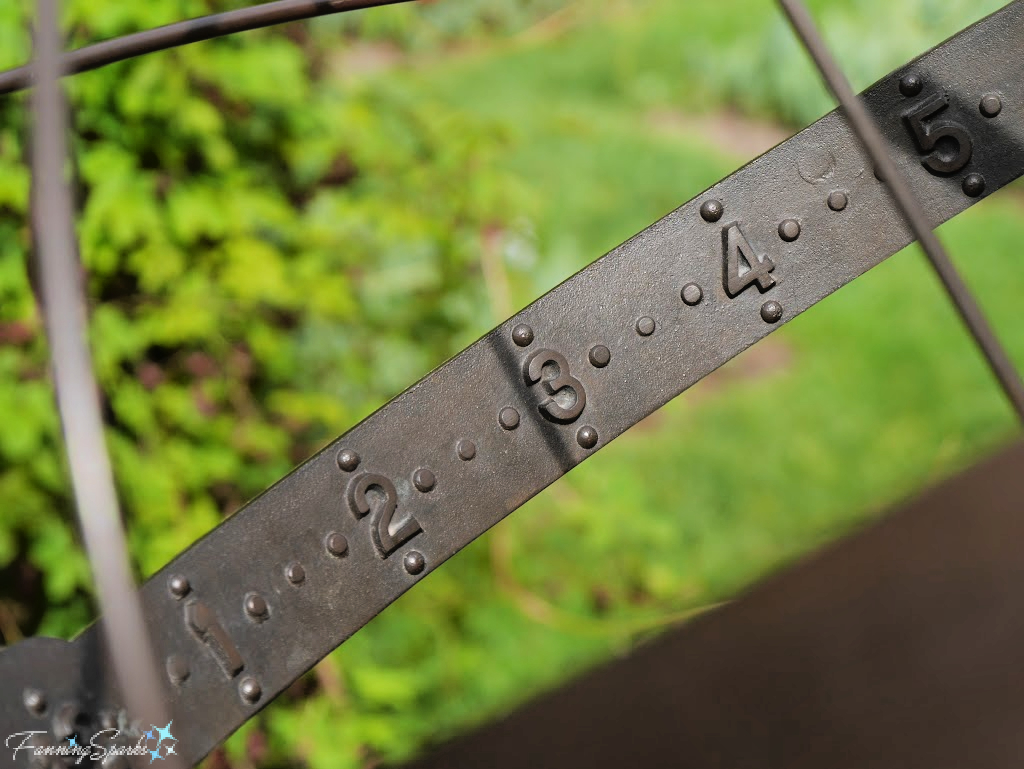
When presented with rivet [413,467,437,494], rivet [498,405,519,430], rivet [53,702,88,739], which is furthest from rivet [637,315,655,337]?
rivet [53,702,88,739]

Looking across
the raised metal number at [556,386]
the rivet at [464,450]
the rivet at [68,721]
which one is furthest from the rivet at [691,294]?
the rivet at [68,721]

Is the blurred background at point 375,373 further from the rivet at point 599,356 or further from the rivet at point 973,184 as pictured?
the rivet at point 973,184

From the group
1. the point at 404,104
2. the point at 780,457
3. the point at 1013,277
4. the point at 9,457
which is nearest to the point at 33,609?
the point at 9,457

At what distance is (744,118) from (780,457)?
81.2 inches

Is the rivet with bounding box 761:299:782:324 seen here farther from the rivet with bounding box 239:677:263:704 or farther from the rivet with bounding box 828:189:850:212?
the rivet with bounding box 239:677:263:704

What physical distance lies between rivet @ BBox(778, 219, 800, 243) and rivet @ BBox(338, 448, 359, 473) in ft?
1.68

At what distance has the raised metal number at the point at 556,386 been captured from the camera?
107 centimetres

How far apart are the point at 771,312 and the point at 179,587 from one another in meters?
0.69

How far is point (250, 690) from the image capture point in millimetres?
1051

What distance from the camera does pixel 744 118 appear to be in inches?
184

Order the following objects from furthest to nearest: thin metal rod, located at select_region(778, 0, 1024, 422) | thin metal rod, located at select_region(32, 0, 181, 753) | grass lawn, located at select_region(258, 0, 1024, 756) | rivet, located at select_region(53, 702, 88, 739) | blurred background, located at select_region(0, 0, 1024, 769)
→ grass lawn, located at select_region(258, 0, 1024, 756) → blurred background, located at select_region(0, 0, 1024, 769) → rivet, located at select_region(53, 702, 88, 739) → thin metal rod, located at select_region(778, 0, 1024, 422) → thin metal rod, located at select_region(32, 0, 181, 753)

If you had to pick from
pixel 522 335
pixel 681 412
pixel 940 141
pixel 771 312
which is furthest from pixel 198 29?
pixel 681 412

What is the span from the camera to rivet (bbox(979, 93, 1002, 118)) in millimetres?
1089

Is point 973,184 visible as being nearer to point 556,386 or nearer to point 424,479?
point 556,386
